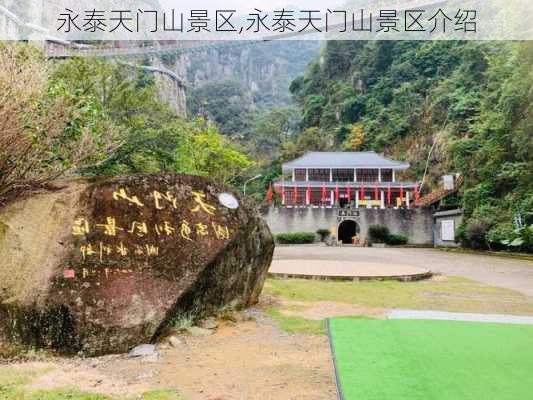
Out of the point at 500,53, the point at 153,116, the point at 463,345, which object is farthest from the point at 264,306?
the point at 500,53

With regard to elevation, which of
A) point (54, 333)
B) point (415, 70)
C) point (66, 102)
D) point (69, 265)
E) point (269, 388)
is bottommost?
point (269, 388)

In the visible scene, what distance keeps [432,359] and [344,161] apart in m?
29.7

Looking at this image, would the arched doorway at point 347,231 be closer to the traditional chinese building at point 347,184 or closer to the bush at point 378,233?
the traditional chinese building at point 347,184

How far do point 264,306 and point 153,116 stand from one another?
11.8 m

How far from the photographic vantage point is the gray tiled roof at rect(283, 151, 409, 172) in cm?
3159

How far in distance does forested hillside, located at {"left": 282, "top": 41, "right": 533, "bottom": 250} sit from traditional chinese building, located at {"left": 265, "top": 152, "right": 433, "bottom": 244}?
377cm

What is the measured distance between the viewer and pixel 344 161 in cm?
3278

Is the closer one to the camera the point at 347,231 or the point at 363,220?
the point at 363,220

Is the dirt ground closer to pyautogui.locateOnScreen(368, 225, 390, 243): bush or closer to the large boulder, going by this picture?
the large boulder

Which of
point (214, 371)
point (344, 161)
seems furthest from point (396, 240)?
point (214, 371)

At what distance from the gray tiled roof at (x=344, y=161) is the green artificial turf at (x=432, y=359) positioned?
89.7 feet

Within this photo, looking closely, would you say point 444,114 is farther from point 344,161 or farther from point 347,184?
point 347,184

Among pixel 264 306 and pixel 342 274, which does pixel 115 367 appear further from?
pixel 342 274

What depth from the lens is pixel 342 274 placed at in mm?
9500
